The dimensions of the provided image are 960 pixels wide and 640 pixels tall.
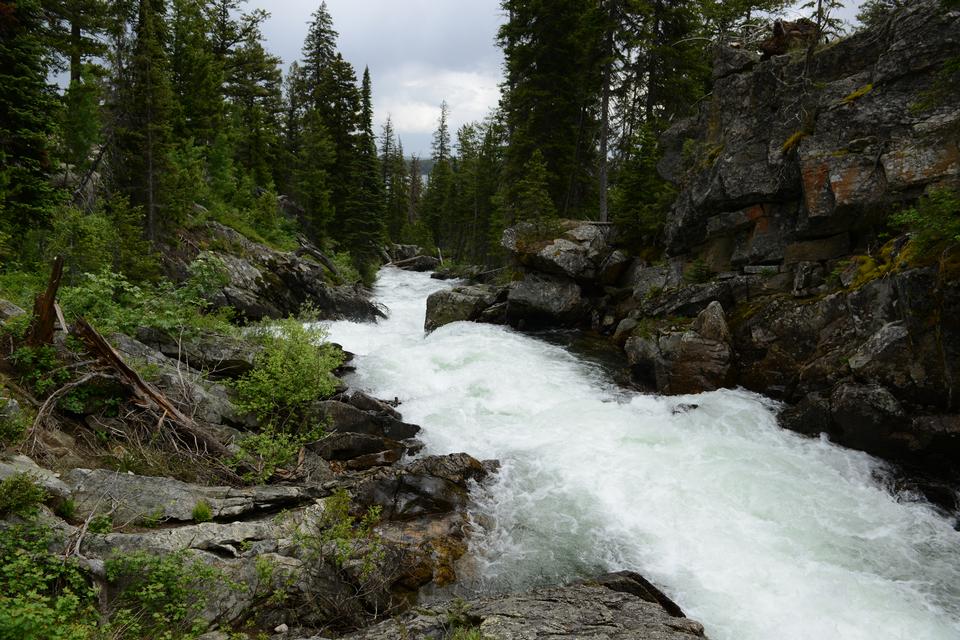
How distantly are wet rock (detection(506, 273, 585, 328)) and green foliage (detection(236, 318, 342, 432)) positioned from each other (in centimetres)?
1117

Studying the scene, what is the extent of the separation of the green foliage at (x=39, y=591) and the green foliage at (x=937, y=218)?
13372 mm

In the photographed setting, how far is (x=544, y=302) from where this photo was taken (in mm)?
21281

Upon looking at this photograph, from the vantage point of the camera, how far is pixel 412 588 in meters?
6.93

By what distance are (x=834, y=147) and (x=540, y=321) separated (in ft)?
39.3

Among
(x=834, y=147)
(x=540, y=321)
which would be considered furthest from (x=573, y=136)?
(x=834, y=147)

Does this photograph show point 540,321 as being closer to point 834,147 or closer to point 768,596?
point 834,147

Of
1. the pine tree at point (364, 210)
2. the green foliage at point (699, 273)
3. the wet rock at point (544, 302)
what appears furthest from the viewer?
the pine tree at point (364, 210)

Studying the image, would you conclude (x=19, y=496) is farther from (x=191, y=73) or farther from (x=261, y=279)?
(x=191, y=73)

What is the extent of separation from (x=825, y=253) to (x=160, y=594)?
1662 centimetres

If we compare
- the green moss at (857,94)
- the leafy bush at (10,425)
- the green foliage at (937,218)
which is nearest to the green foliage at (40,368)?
the leafy bush at (10,425)

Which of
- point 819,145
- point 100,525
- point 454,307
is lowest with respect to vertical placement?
point 100,525

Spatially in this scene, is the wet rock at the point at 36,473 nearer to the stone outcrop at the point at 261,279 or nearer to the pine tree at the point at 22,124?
the pine tree at the point at 22,124

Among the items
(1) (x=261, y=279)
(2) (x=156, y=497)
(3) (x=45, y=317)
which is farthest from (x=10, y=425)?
(1) (x=261, y=279)

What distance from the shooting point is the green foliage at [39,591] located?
3.76 metres
